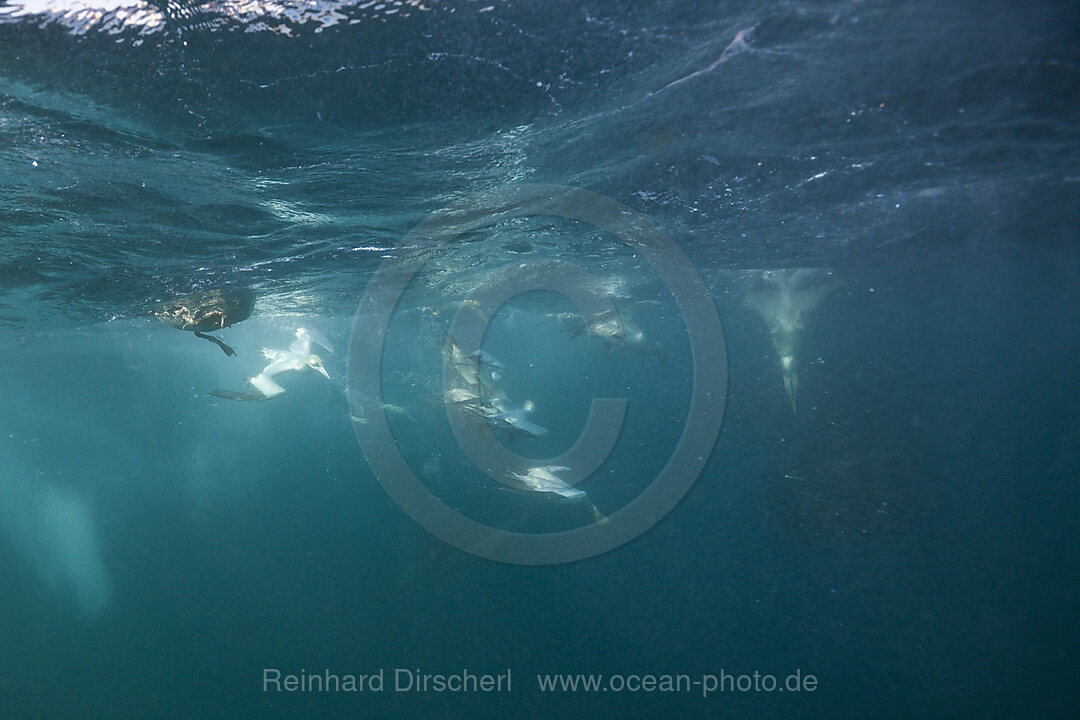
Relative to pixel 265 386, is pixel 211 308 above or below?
above

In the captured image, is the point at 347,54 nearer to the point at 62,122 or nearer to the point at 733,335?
the point at 62,122

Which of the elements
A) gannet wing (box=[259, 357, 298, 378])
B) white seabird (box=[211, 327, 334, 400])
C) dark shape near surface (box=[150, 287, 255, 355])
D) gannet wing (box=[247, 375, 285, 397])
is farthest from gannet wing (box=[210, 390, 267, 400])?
dark shape near surface (box=[150, 287, 255, 355])

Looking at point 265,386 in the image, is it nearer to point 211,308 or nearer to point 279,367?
point 279,367

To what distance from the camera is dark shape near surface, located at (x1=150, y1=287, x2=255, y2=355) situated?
15047mm

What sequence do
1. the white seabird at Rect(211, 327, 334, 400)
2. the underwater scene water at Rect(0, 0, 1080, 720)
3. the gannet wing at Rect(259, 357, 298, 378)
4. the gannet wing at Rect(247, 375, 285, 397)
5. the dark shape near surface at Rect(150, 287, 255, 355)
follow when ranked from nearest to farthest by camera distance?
the underwater scene water at Rect(0, 0, 1080, 720)
the white seabird at Rect(211, 327, 334, 400)
the gannet wing at Rect(247, 375, 285, 397)
the dark shape near surface at Rect(150, 287, 255, 355)
the gannet wing at Rect(259, 357, 298, 378)

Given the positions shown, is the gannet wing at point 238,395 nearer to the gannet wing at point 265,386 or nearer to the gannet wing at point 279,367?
the gannet wing at point 265,386

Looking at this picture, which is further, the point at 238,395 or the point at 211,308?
the point at 211,308

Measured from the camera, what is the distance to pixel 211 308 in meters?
15.4

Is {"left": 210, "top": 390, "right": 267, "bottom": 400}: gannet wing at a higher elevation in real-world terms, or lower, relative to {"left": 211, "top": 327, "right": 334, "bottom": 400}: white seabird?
higher

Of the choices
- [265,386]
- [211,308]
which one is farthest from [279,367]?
[211,308]

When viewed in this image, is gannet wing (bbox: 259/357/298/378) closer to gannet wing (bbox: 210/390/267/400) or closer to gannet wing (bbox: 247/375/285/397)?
gannet wing (bbox: 247/375/285/397)

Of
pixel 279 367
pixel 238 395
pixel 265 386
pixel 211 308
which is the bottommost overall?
pixel 279 367

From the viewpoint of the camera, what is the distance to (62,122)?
18.6 feet

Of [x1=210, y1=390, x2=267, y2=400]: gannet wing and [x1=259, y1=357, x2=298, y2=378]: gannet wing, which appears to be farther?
[x1=259, y1=357, x2=298, y2=378]: gannet wing
